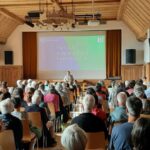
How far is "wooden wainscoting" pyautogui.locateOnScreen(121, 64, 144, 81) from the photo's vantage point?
1842cm

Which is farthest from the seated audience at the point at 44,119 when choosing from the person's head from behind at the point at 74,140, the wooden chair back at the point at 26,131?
the person's head from behind at the point at 74,140

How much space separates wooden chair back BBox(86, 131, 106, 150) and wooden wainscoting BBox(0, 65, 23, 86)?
615 inches

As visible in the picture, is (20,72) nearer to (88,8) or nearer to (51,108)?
(88,8)

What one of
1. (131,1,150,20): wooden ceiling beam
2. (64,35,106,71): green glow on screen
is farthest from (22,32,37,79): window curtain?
(131,1,150,20): wooden ceiling beam

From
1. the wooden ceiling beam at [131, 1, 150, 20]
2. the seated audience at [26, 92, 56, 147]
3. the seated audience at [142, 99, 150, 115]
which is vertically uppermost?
the wooden ceiling beam at [131, 1, 150, 20]

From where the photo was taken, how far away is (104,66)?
1883 centimetres

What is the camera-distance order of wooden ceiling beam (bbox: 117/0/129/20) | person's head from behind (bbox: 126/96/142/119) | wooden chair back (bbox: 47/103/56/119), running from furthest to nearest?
wooden ceiling beam (bbox: 117/0/129/20), wooden chair back (bbox: 47/103/56/119), person's head from behind (bbox: 126/96/142/119)

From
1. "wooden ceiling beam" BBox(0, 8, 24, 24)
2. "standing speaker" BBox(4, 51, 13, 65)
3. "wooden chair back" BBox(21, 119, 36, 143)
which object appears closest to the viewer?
"wooden chair back" BBox(21, 119, 36, 143)

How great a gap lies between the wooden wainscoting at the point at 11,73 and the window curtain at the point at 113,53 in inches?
213

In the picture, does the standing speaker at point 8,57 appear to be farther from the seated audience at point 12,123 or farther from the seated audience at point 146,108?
the seated audience at point 146,108

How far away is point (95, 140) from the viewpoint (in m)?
3.98

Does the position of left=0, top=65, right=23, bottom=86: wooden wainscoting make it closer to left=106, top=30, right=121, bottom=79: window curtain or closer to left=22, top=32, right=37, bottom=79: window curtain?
left=22, top=32, right=37, bottom=79: window curtain

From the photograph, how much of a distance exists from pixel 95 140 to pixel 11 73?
16.0 metres

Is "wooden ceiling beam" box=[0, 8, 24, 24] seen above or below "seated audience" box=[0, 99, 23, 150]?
above
